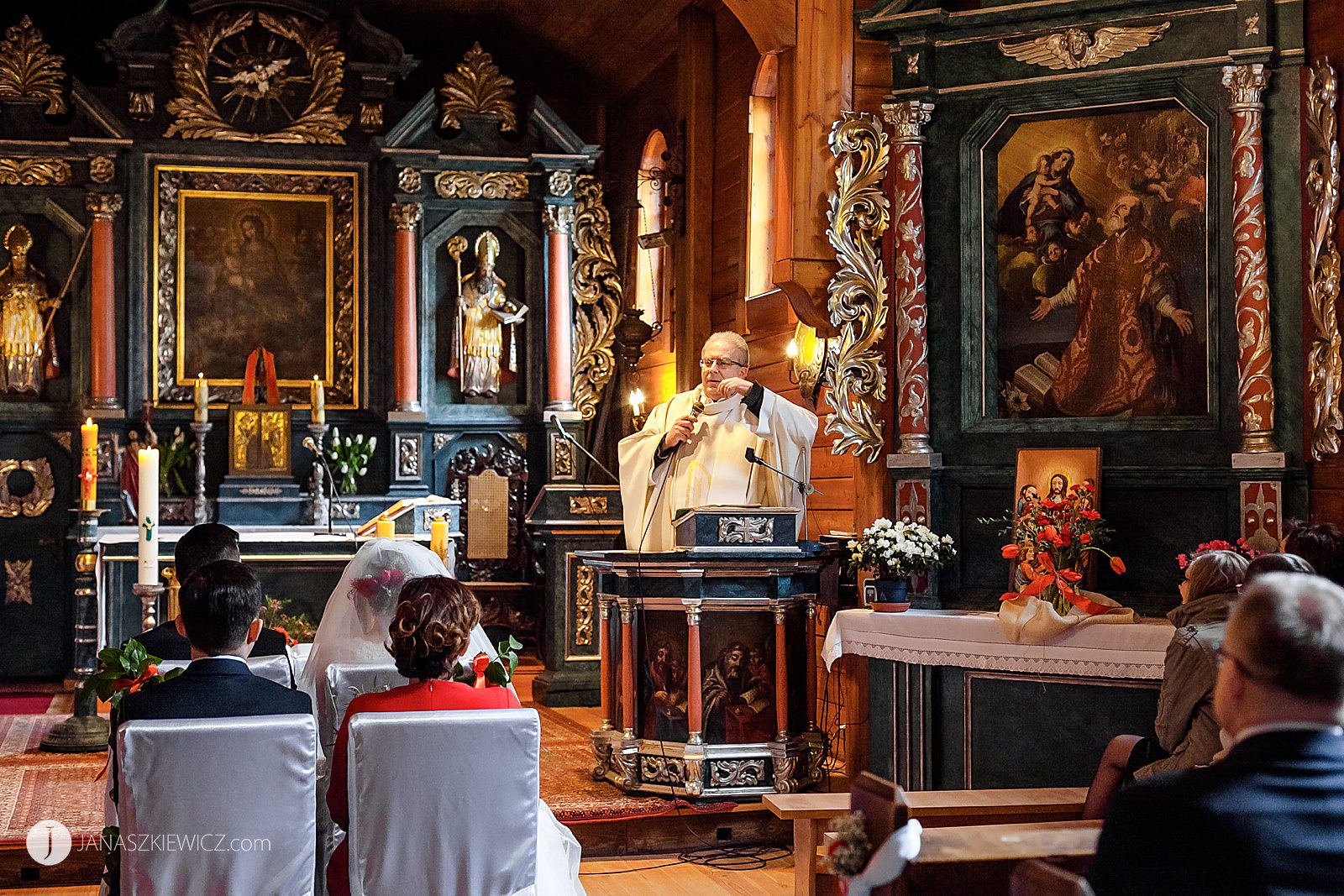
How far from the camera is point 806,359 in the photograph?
7957 mm

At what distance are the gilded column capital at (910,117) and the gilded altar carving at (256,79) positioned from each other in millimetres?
6033

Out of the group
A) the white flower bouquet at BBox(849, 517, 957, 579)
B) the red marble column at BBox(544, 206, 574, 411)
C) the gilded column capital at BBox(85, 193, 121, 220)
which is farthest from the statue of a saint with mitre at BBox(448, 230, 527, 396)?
the white flower bouquet at BBox(849, 517, 957, 579)

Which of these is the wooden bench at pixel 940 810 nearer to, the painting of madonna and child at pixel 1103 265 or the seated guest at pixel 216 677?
the seated guest at pixel 216 677

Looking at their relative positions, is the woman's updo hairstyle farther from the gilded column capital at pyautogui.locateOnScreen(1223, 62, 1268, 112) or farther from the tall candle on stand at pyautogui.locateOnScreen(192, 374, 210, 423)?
the tall candle on stand at pyautogui.locateOnScreen(192, 374, 210, 423)

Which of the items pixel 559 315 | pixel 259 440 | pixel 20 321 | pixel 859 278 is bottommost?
pixel 259 440

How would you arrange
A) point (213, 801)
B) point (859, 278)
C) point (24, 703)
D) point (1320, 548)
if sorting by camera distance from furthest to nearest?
point (24, 703) → point (859, 278) → point (1320, 548) → point (213, 801)

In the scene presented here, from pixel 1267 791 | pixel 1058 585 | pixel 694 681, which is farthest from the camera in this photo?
pixel 694 681

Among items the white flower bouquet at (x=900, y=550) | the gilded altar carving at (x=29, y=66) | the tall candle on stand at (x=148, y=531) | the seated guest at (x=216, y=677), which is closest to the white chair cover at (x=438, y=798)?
the seated guest at (x=216, y=677)

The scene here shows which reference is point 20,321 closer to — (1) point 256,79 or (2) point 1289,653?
(1) point 256,79

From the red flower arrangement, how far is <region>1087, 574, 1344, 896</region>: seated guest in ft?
11.0

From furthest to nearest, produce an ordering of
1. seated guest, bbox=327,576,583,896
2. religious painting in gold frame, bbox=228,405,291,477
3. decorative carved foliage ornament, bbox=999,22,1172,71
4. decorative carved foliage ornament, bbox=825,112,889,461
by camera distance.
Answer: religious painting in gold frame, bbox=228,405,291,477 → decorative carved foliage ornament, bbox=825,112,889,461 → decorative carved foliage ornament, bbox=999,22,1172,71 → seated guest, bbox=327,576,583,896

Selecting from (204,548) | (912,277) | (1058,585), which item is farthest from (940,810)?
(912,277)

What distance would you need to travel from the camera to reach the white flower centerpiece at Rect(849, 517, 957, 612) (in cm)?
573

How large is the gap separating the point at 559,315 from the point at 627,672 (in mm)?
5478
